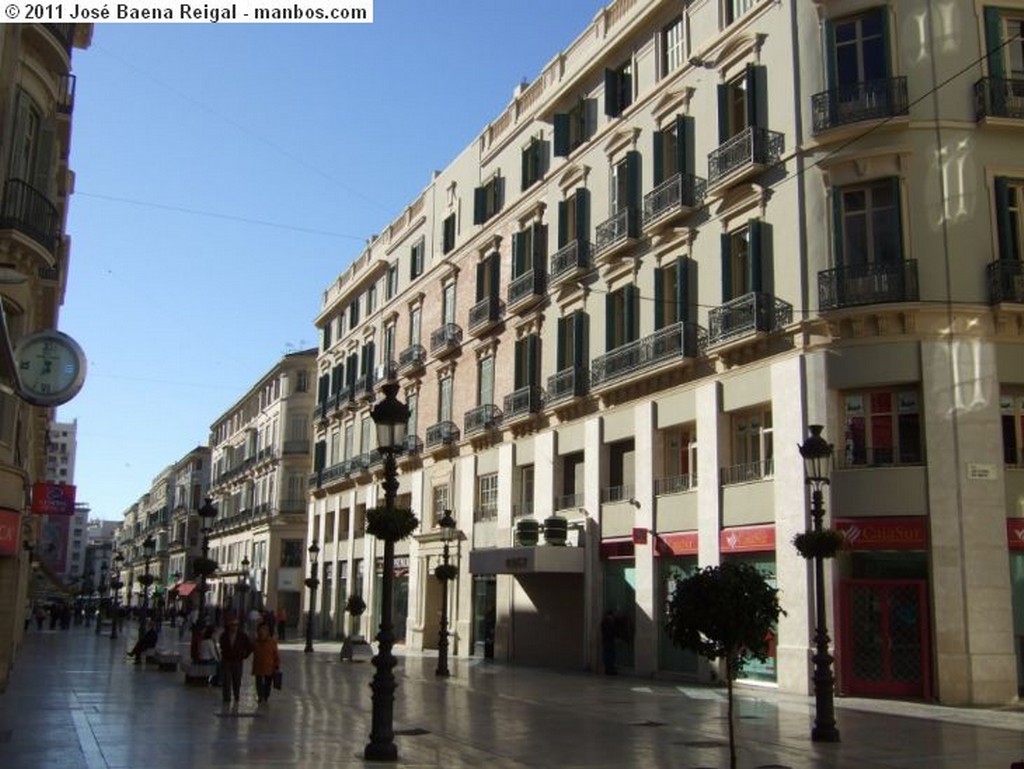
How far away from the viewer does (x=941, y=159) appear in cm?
2339

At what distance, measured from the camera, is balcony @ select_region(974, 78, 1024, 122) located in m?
23.2

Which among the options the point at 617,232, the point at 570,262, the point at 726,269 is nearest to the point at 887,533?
the point at 726,269

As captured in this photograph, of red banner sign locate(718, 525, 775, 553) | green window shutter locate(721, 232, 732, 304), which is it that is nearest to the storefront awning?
red banner sign locate(718, 525, 775, 553)

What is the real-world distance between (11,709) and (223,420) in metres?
82.9

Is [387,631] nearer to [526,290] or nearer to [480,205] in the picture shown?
[526,290]

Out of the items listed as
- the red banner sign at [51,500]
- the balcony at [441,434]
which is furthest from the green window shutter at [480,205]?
the red banner sign at [51,500]

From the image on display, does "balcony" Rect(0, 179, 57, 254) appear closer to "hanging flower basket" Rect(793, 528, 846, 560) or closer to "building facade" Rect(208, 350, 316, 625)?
"hanging flower basket" Rect(793, 528, 846, 560)

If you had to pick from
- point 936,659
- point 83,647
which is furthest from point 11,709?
point 83,647

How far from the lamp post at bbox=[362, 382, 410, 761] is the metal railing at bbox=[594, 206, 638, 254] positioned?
650 inches

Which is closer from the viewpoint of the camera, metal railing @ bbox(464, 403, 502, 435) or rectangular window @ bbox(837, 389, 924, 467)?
rectangular window @ bbox(837, 389, 924, 467)

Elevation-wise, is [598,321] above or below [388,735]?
above

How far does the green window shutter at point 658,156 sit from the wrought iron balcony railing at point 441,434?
15.3 metres

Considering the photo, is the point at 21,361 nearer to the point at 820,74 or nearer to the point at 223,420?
the point at 820,74

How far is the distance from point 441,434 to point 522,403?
24.4 feet
